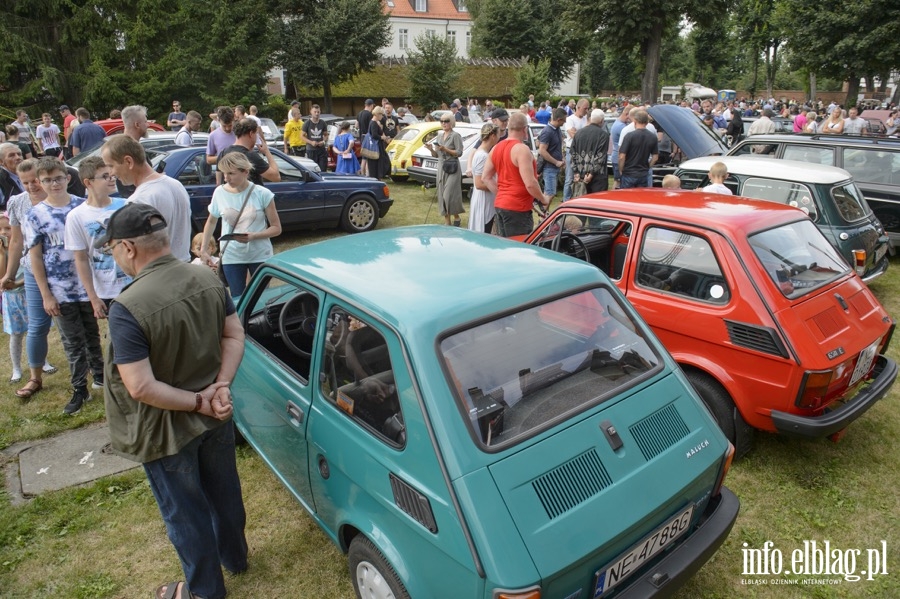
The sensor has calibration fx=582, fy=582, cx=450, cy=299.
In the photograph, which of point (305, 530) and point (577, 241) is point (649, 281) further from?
→ point (305, 530)

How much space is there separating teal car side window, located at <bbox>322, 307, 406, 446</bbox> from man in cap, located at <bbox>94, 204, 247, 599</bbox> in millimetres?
455

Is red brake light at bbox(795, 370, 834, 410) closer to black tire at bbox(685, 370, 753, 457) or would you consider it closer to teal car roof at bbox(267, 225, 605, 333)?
black tire at bbox(685, 370, 753, 457)

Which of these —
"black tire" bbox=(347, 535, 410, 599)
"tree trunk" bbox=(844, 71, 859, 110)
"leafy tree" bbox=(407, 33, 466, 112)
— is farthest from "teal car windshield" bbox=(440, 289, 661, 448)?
"tree trunk" bbox=(844, 71, 859, 110)

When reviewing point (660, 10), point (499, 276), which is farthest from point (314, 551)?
point (660, 10)

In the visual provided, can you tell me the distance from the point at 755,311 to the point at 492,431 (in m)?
2.23

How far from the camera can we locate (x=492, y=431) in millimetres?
2270

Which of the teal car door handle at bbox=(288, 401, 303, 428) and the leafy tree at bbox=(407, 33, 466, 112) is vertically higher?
the leafy tree at bbox=(407, 33, 466, 112)

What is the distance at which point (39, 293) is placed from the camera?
189 inches

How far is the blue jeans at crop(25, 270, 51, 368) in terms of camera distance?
4762 millimetres

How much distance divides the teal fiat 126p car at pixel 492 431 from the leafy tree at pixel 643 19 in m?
33.6

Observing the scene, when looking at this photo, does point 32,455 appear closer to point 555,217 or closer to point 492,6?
point 555,217

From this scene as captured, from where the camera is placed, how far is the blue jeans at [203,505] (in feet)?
8.66

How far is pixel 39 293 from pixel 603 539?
15.9 ft

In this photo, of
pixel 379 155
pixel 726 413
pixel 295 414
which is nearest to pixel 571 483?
pixel 295 414
